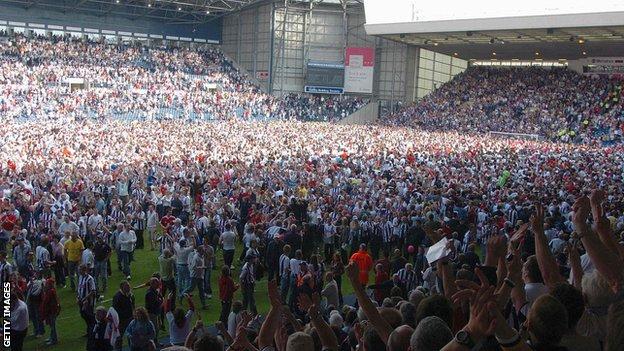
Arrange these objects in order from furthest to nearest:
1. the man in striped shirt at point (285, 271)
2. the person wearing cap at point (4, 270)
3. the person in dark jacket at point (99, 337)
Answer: the man in striped shirt at point (285, 271) < the person wearing cap at point (4, 270) < the person in dark jacket at point (99, 337)

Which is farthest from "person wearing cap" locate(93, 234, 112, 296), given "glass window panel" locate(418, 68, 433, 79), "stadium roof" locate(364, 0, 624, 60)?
"glass window panel" locate(418, 68, 433, 79)

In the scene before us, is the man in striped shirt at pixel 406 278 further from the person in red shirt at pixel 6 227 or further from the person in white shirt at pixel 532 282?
the person in red shirt at pixel 6 227

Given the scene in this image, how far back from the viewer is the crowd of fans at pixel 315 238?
345 cm

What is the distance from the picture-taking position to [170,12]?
5406 centimetres

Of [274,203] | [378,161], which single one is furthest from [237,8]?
[274,203]

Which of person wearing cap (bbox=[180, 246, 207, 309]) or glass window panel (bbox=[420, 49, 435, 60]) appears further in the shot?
glass window panel (bbox=[420, 49, 435, 60])

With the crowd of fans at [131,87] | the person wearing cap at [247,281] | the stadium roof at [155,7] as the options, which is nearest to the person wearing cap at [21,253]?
the person wearing cap at [247,281]

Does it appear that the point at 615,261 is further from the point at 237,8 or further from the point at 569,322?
the point at 237,8

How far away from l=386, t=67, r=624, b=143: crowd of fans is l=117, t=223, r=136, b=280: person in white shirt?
102 ft

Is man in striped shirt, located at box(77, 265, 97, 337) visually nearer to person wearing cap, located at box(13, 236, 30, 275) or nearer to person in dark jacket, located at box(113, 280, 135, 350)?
person in dark jacket, located at box(113, 280, 135, 350)

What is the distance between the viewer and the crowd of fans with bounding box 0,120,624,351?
345 centimetres

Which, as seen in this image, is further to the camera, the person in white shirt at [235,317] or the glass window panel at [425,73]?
the glass window panel at [425,73]

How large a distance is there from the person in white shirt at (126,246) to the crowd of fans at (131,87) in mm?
27325

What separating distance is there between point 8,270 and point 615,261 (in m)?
8.39
